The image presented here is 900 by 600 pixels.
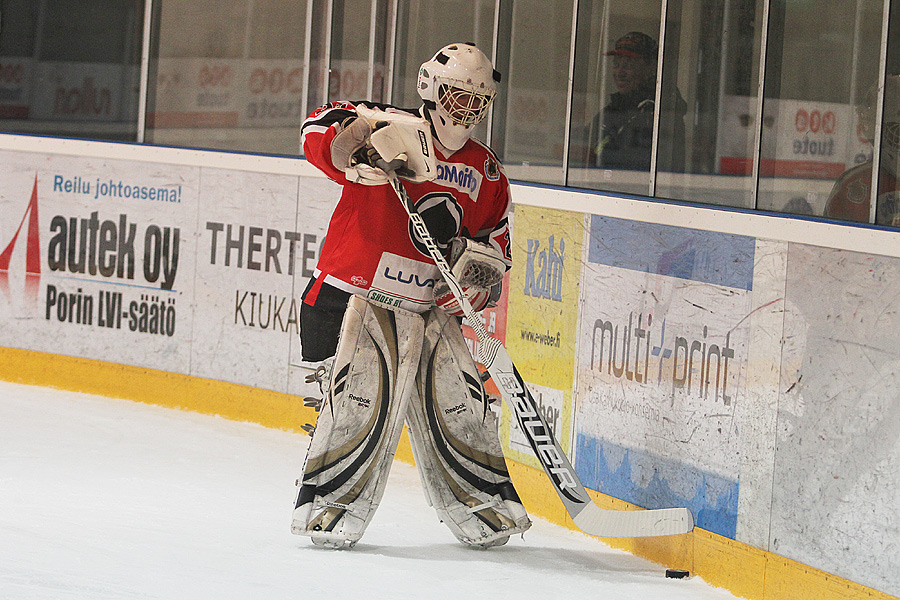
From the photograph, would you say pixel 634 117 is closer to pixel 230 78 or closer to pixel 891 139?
pixel 891 139

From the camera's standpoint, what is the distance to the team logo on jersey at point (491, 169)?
3.69 meters

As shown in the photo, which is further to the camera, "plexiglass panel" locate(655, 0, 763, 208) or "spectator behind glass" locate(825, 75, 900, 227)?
"plexiglass panel" locate(655, 0, 763, 208)

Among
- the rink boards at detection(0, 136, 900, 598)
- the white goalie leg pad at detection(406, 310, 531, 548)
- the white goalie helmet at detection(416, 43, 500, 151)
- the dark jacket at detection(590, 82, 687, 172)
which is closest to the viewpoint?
the rink boards at detection(0, 136, 900, 598)

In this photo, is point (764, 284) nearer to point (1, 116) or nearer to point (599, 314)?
point (599, 314)

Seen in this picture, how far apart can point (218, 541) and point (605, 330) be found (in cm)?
133

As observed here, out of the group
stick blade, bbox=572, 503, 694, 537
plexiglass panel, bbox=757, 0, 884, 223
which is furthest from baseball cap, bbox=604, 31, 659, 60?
stick blade, bbox=572, 503, 694, 537

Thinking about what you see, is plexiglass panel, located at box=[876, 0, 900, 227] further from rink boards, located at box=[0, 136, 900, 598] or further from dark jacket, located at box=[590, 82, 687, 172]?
dark jacket, located at box=[590, 82, 687, 172]

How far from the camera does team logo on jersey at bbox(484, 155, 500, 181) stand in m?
3.69

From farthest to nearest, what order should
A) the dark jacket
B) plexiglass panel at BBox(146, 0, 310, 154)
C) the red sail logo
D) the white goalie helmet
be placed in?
Result: plexiglass panel at BBox(146, 0, 310, 154) < the red sail logo < the dark jacket < the white goalie helmet

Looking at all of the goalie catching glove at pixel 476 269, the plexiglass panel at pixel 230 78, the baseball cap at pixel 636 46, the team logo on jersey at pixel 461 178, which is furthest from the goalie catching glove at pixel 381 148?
the plexiglass panel at pixel 230 78

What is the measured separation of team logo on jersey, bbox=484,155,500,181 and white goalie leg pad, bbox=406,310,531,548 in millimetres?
424

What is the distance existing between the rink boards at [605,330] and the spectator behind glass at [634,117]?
0.31 meters

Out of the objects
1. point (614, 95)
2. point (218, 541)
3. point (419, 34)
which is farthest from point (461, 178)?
point (419, 34)

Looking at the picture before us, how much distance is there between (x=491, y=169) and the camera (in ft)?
12.1
